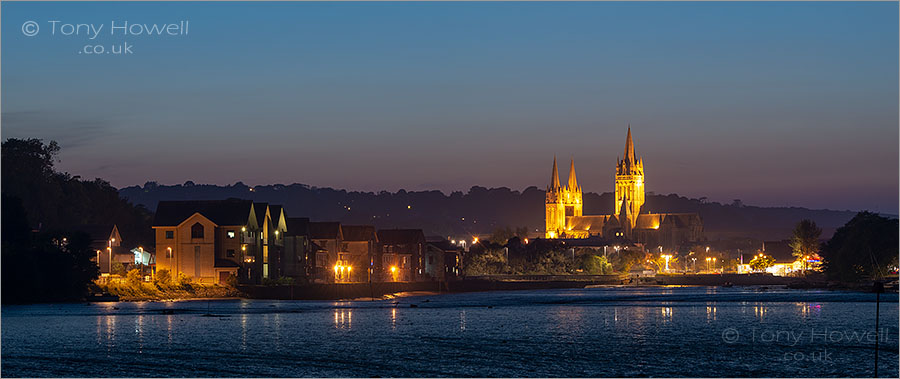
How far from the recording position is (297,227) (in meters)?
136

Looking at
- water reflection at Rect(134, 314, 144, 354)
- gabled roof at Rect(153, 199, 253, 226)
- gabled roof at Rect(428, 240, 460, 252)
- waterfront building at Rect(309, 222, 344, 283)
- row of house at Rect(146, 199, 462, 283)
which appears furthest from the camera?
gabled roof at Rect(428, 240, 460, 252)

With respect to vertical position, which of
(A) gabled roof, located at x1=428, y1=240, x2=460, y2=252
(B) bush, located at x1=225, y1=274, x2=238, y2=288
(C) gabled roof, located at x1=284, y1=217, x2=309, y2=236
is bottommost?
(B) bush, located at x1=225, y1=274, x2=238, y2=288

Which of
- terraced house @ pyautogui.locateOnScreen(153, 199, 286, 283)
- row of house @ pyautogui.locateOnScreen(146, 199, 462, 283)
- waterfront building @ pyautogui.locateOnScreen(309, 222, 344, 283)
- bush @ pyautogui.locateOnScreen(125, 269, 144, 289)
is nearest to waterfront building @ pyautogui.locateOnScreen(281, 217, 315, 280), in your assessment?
row of house @ pyautogui.locateOnScreen(146, 199, 462, 283)

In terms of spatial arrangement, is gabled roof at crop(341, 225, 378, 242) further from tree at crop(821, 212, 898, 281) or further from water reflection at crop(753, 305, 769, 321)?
tree at crop(821, 212, 898, 281)

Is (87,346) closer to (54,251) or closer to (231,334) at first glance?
(231,334)

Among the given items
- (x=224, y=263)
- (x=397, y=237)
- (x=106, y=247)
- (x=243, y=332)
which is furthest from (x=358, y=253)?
(x=243, y=332)

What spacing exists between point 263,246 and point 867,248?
77.0m

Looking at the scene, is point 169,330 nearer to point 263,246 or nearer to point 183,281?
point 183,281

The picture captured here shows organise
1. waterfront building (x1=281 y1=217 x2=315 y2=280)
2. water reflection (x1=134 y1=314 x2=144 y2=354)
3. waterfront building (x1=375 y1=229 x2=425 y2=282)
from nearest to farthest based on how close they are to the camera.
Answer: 1. water reflection (x1=134 y1=314 x2=144 y2=354)
2. waterfront building (x1=281 y1=217 x2=315 y2=280)
3. waterfront building (x1=375 y1=229 x2=425 y2=282)

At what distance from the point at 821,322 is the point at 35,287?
67.5 m

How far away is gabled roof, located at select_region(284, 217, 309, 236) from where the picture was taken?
13475 centimetres

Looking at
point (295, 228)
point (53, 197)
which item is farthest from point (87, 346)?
point (53, 197)

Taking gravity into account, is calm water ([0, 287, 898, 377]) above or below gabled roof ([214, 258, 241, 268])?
below

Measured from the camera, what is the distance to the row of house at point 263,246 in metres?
116
